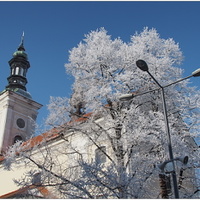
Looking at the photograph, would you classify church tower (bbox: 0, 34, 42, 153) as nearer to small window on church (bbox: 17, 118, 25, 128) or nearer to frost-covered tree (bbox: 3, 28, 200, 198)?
small window on church (bbox: 17, 118, 25, 128)

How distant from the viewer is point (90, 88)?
13945 mm

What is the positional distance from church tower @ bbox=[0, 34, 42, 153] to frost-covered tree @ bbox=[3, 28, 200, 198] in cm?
1734

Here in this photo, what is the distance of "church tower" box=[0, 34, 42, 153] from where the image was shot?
105 feet

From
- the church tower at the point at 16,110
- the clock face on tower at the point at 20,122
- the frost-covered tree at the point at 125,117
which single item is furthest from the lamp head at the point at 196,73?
the clock face on tower at the point at 20,122

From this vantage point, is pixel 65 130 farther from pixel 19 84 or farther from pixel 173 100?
pixel 19 84

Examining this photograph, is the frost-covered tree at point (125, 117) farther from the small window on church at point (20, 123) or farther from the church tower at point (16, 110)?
the small window on church at point (20, 123)

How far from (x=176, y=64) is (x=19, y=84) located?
25.6 metres

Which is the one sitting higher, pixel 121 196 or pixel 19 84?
pixel 19 84

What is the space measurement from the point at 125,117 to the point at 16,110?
23758 mm

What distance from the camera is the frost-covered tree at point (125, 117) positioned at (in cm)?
1045

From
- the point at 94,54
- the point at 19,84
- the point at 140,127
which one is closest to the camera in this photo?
the point at 140,127

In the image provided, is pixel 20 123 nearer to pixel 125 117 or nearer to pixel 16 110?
pixel 16 110

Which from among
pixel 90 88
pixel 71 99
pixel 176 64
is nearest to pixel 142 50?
pixel 176 64

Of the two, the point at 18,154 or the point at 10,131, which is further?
the point at 10,131
